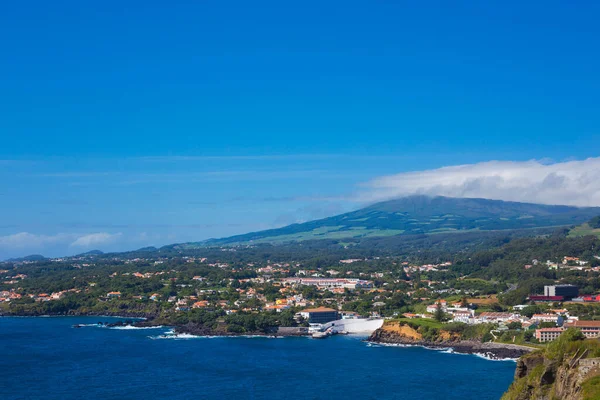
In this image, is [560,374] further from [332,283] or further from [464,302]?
[332,283]

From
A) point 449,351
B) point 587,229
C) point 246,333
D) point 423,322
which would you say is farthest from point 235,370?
point 587,229

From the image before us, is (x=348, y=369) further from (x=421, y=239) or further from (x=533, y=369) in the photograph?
(x=421, y=239)

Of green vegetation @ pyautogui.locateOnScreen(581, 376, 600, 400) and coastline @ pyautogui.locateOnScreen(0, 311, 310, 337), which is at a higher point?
green vegetation @ pyautogui.locateOnScreen(581, 376, 600, 400)

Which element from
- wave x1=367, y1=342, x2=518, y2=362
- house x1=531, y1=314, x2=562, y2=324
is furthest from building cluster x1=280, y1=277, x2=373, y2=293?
wave x1=367, y1=342, x2=518, y2=362

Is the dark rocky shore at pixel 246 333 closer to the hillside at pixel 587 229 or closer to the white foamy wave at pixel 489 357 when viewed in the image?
the white foamy wave at pixel 489 357

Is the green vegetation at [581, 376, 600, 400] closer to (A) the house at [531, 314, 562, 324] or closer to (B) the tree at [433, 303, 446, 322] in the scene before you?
(A) the house at [531, 314, 562, 324]

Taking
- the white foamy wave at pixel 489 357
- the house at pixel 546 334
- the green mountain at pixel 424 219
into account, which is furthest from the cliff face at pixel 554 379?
the green mountain at pixel 424 219
